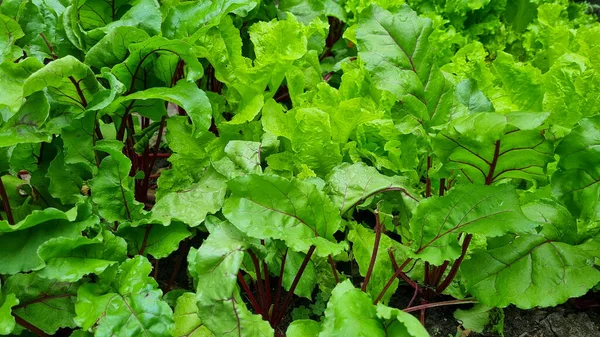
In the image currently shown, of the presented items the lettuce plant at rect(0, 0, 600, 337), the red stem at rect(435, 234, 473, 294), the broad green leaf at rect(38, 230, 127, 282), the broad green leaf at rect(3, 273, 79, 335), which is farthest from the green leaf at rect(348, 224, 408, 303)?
Result: the broad green leaf at rect(3, 273, 79, 335)

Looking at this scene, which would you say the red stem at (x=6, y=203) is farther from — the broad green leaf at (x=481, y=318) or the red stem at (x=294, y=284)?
the broad green leaf at (x=481, y=318)

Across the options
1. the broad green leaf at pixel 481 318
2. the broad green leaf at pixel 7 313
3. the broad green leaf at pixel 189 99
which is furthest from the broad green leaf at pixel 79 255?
the broad green leaf at pixel 481 318

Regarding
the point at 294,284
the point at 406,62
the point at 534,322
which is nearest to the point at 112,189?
the point at 294,284

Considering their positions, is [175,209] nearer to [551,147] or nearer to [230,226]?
[230,226]

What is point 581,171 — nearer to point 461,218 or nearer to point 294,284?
point 461,218

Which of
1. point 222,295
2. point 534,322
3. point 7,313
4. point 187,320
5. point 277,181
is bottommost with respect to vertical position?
point 534,322

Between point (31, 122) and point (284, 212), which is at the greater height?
point (31, 122)

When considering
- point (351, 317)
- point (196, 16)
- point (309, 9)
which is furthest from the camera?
point (309, 9)

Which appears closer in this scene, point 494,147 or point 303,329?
point 494,147
